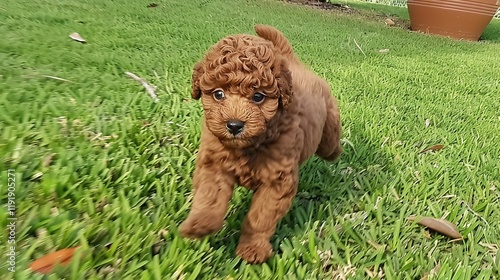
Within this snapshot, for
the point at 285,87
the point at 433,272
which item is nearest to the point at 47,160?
the point at 285,87

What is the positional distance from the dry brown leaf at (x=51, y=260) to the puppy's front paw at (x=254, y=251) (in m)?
0.59

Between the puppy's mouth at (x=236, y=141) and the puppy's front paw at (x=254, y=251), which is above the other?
the puppy's mouth at (x=236, y=141)

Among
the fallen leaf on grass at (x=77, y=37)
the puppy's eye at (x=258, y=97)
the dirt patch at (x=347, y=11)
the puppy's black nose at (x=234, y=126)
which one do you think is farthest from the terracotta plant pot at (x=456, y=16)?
the puppy's black nose at (x=234, y=126)

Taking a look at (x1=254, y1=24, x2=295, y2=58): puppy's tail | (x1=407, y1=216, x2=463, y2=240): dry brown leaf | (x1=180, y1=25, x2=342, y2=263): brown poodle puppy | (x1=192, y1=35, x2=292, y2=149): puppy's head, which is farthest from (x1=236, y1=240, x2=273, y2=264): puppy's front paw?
(x1=254, y1=24, x2=295, y2=58): puppy's tail

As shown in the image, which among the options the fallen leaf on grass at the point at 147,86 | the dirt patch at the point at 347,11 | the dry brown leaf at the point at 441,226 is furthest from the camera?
the dirt patch at the point at 347,11

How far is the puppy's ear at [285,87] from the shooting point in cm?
162

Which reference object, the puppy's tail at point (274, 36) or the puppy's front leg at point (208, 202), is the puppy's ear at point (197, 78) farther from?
the puppy's tail at point (274, 36)

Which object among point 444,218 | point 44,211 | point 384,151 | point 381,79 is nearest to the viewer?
point 44,211

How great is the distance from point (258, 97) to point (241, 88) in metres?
0.07

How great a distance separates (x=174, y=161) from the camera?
2283 mm

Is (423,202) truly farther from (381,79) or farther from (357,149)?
(381,79)

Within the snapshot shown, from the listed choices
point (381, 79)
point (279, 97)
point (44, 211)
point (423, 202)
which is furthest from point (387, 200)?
point (381, 79)

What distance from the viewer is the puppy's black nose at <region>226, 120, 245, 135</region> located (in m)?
1.52

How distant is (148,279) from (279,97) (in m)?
0.71
